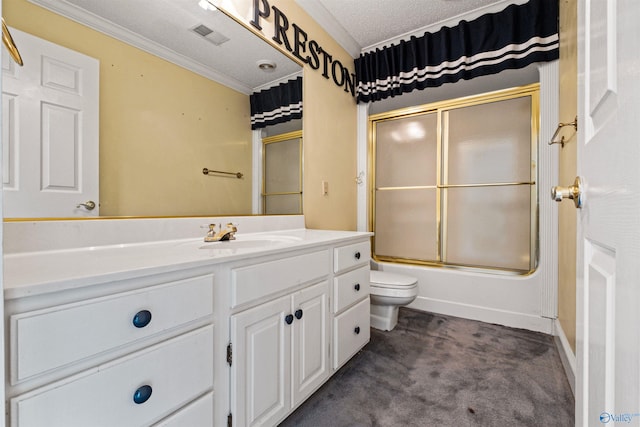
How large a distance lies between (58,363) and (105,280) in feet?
0.59

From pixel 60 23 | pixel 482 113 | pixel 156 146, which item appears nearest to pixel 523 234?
pixel 482 113

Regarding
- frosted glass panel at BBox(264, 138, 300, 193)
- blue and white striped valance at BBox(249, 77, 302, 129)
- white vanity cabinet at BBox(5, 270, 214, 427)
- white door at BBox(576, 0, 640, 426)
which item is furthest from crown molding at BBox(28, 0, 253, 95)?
white door at BBox(576, 0, 640, 426)

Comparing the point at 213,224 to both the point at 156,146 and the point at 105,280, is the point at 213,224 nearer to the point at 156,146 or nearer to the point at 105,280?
the point at 156,146

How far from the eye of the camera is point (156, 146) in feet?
4.22

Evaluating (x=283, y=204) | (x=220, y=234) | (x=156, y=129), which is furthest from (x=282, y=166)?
(x=156, y=129)

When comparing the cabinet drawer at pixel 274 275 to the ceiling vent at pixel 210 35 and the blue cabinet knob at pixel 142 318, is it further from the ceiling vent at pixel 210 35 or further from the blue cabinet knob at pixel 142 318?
the ceiling vent at pixel 210 35

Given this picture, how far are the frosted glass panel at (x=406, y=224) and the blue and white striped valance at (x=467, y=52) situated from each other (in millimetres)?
932

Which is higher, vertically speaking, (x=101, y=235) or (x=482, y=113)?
(x=482, y=113)

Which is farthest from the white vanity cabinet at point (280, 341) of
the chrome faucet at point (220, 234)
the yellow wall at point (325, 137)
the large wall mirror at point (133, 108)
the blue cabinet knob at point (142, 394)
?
the yellow wall at point (325, 137)

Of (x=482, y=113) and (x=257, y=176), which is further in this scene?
(x=482, y=113)

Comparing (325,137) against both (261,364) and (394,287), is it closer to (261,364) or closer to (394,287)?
(394,287)

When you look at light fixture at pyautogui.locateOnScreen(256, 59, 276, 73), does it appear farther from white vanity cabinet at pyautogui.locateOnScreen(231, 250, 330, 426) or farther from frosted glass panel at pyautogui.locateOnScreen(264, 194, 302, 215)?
white vanity cabinet at pyautogui.locateOnScreen(231, 250, 330, 426)

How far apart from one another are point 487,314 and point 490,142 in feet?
4.57

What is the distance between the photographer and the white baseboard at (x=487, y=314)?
2.11 metres
